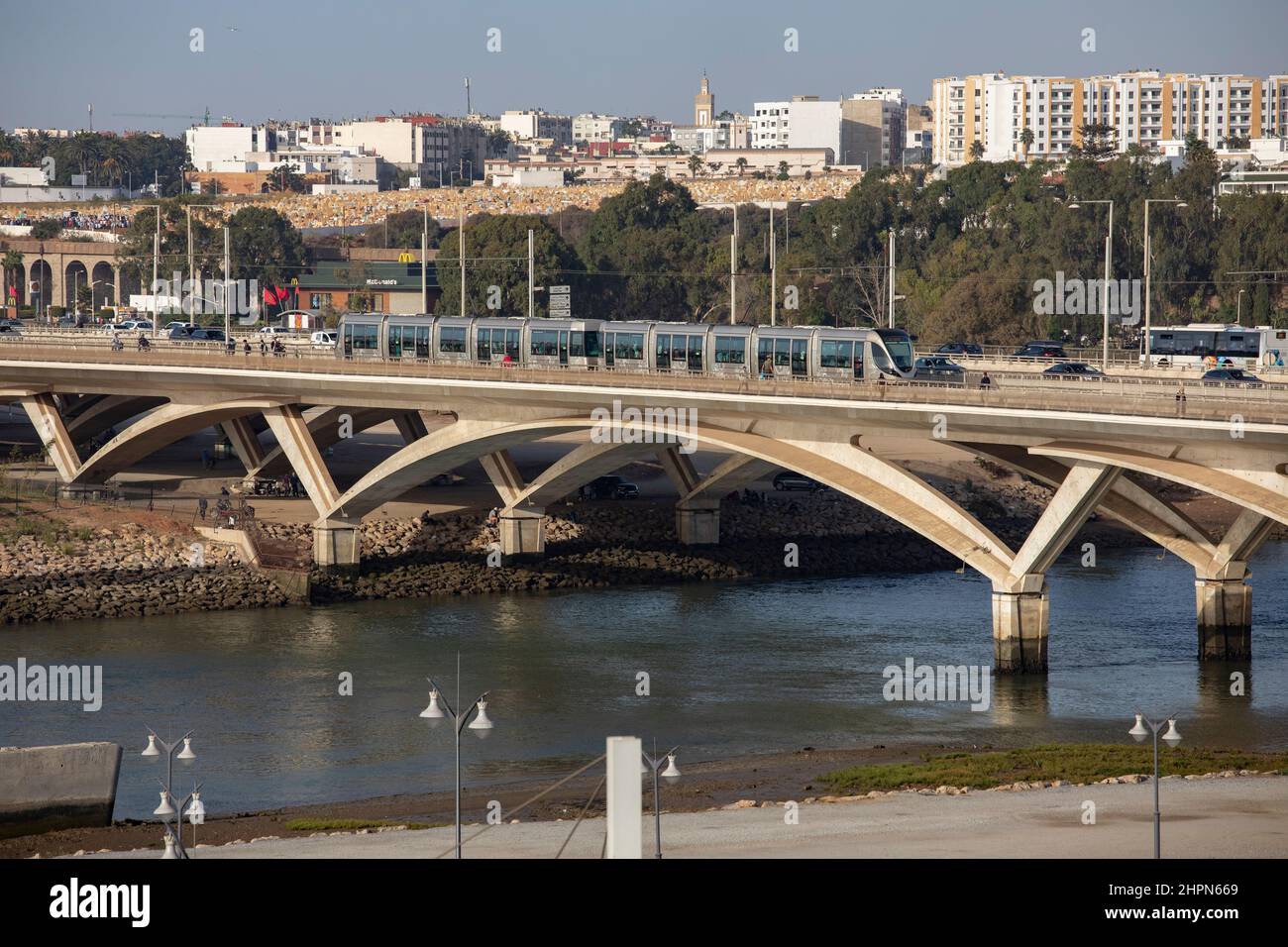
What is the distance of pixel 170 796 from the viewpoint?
34031 millimetres

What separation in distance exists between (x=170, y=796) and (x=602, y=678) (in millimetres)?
15851

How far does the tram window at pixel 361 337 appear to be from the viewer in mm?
64438

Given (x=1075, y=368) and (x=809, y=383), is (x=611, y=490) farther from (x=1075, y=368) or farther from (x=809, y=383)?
(x=809, y=383)

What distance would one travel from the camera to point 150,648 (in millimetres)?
51719

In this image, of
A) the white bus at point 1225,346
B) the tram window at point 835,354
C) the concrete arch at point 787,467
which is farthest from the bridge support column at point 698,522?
the tram window at point 835,354

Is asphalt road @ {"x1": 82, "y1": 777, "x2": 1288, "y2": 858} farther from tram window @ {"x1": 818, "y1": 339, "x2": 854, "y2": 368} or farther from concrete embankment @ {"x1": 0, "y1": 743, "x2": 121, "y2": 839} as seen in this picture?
tram window @ {"x1": 818, "y1": 339, "x2": 854, "y2": 368}

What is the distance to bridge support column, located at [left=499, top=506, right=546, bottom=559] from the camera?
6606 centimetres

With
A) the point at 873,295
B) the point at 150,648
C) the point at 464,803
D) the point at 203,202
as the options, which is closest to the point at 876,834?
the point at 464,803

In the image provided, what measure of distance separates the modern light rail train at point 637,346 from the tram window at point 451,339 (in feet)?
0.11

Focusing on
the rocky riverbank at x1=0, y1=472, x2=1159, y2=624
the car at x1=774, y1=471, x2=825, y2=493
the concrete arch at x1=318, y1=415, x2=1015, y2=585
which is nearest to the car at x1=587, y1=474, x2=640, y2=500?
the rocky riverbank at x1=0, y1=472, x2=1159, y2=624

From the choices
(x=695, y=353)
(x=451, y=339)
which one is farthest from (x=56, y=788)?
(x=451, y=339)

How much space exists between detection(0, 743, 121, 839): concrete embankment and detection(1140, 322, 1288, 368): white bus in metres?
44.5

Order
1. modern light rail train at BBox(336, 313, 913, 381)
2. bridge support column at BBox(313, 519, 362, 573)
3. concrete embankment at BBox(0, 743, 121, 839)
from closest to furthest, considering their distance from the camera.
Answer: concrete embankment at BBox(0, 743, 121, 839)
modern light rail train at BBox(336, 313, 913, 381)
bridge support column at BBox(313, 519, 362, 573)

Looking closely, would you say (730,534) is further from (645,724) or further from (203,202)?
(203,202)
